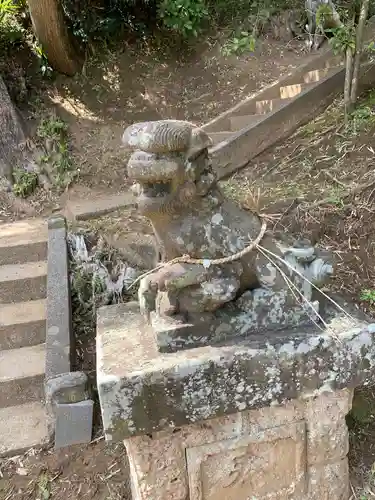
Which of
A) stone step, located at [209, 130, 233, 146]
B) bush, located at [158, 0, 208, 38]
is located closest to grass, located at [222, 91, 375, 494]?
stone step, located at [209, 130, 233, 146]

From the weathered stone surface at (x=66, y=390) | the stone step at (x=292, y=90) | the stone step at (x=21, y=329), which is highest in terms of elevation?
the stone step at (x=292, y=90)

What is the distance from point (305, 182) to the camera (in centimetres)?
479

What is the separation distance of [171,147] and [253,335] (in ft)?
2.78

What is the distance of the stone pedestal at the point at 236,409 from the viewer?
6.55 ft

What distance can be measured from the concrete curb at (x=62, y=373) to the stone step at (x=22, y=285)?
264mm

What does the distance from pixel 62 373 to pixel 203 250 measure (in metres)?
1.90

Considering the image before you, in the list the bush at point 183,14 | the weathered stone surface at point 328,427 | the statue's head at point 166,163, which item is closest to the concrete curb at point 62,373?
the weathered stone surface at point 328,427

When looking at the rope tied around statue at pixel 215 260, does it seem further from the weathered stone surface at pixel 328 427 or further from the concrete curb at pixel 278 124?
the concrete curb at pixel 278 124

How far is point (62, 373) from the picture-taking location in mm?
3469

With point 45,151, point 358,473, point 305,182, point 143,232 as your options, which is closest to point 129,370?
point 358,473

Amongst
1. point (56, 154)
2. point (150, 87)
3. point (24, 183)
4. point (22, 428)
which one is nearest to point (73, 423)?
point (22, 428)

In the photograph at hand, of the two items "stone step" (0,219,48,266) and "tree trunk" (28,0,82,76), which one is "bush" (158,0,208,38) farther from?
"stone step" (0,219,48,266)

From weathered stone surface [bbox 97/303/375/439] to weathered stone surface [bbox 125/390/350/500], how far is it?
6.8 inches

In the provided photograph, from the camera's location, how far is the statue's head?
1836 millimetres
